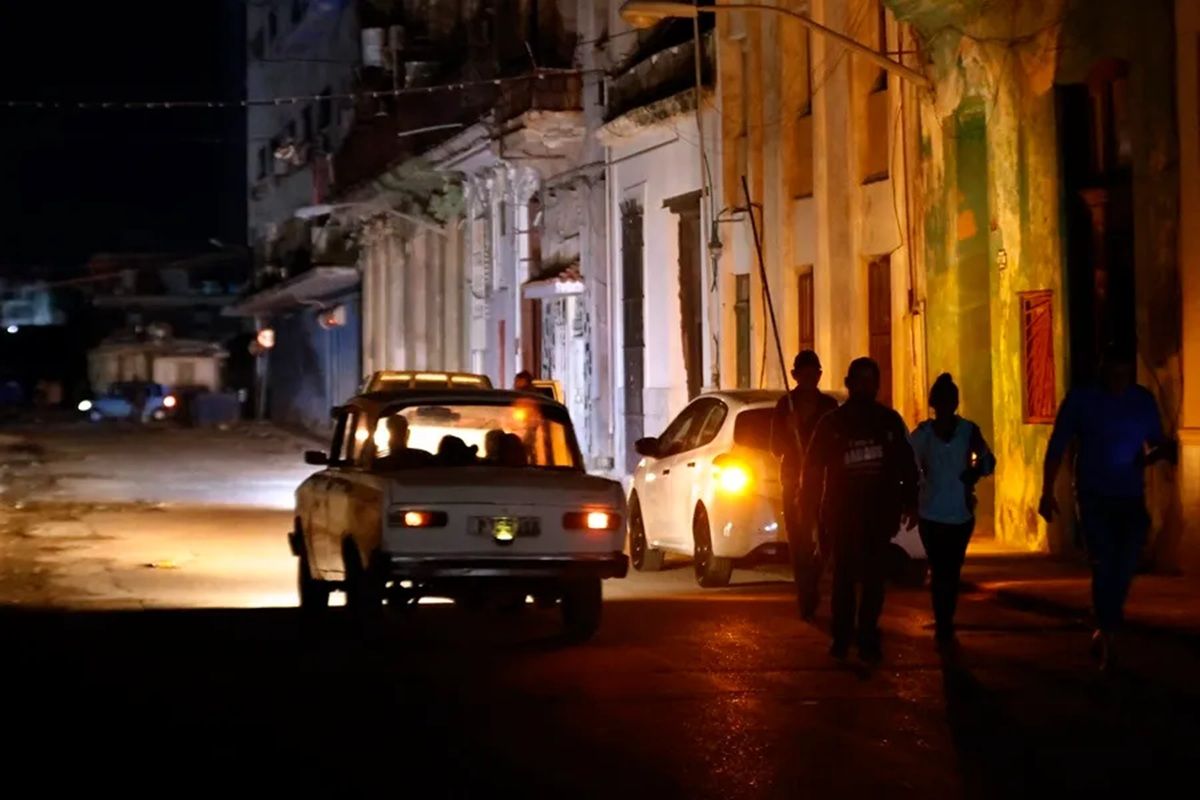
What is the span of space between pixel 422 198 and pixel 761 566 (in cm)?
2968

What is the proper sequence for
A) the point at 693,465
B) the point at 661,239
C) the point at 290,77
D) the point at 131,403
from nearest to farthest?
the point at 693,465 < the point at 661,239 < the point at 290,77 < the point at 131,403

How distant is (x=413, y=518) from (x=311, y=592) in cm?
240

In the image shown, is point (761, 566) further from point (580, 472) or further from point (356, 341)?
point (356, 341)

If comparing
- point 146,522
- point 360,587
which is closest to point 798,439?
point 360,587

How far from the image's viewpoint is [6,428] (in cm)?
5959

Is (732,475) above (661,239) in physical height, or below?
below

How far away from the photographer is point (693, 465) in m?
17.2

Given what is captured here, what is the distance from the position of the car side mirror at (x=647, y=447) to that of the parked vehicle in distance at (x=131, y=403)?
49615mm

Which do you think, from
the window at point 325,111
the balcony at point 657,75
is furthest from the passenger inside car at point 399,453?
the window at point 325,111

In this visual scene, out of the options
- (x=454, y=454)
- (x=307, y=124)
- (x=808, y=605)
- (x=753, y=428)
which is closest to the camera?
(x=454, y=454)

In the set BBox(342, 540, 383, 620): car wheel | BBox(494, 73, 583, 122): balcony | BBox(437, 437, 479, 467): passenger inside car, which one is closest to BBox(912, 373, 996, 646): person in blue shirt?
BBox(437, 437, 479, 467): passenger inside car

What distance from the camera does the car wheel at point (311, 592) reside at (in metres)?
14.4

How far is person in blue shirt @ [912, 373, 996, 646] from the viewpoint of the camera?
1270 centimetres

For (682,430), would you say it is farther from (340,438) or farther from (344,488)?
(344,488)
